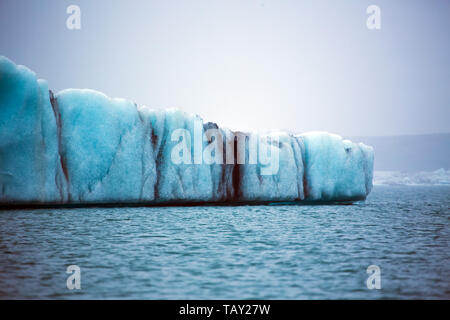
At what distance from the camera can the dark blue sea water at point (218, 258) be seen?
27.3 feet

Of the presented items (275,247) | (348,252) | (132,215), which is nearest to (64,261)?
(275,247)

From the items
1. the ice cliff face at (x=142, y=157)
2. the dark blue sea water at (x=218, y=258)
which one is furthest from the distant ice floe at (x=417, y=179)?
the dark blue sea water at (x=218, y=258)

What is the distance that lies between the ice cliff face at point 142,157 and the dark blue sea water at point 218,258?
3.53 m

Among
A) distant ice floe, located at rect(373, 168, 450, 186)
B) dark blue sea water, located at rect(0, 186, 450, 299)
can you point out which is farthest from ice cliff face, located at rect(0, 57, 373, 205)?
distant ice floe, located at rect(373, 168, 450, 186)

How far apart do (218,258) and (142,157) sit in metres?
14.6

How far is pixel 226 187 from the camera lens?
28.5m

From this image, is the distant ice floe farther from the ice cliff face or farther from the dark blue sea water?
the dark blue sea water

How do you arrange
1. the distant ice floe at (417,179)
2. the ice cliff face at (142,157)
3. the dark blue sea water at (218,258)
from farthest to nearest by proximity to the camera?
the distant ice floe at (417,179) < the ice cliff face at (142,157) < the dark blue sea water at (218,258)

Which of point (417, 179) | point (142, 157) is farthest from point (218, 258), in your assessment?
point (417, 179)

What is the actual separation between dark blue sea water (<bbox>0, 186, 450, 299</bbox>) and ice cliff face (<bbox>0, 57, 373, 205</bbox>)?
3534 mm

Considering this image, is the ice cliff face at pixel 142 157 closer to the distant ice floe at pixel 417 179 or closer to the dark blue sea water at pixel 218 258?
the dark blue sea water at pixel 218 258

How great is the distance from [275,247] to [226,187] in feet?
50.4

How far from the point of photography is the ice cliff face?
21.7 m

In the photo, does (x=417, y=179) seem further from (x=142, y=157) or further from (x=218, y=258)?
(x=218, y=258)
